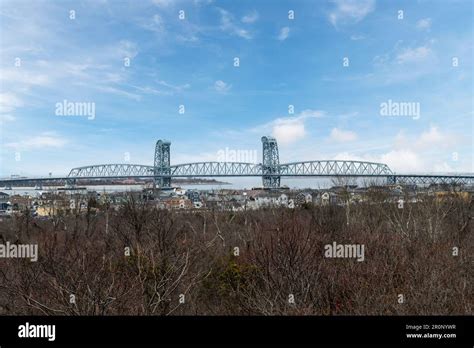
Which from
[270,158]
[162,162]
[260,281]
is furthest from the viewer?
[270,158]

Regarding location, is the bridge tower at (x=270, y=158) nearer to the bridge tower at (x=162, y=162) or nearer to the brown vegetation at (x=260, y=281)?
the bridge tower at (x=162, y=162)

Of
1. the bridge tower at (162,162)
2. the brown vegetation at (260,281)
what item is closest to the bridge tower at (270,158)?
the bridge tower at (162,162)

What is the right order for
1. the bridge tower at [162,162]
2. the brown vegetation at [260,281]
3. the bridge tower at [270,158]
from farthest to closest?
1. the bridge tower at [270,158]
2. the bridge tower at [162,162]
3. the brown vegetation at [260,281]

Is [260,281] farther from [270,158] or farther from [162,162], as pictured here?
[270,158]

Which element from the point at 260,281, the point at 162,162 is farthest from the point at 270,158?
the point at 260,281

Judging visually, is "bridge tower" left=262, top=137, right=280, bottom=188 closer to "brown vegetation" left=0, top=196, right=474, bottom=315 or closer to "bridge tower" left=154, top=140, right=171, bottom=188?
"bridge tower" left=154, top=140, right=171, bottom=188

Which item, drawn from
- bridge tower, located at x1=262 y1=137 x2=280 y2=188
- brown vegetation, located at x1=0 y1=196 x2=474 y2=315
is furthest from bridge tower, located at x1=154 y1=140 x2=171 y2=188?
brown vegetation, located at x1=0 y1=196 x2=474 y2=315
